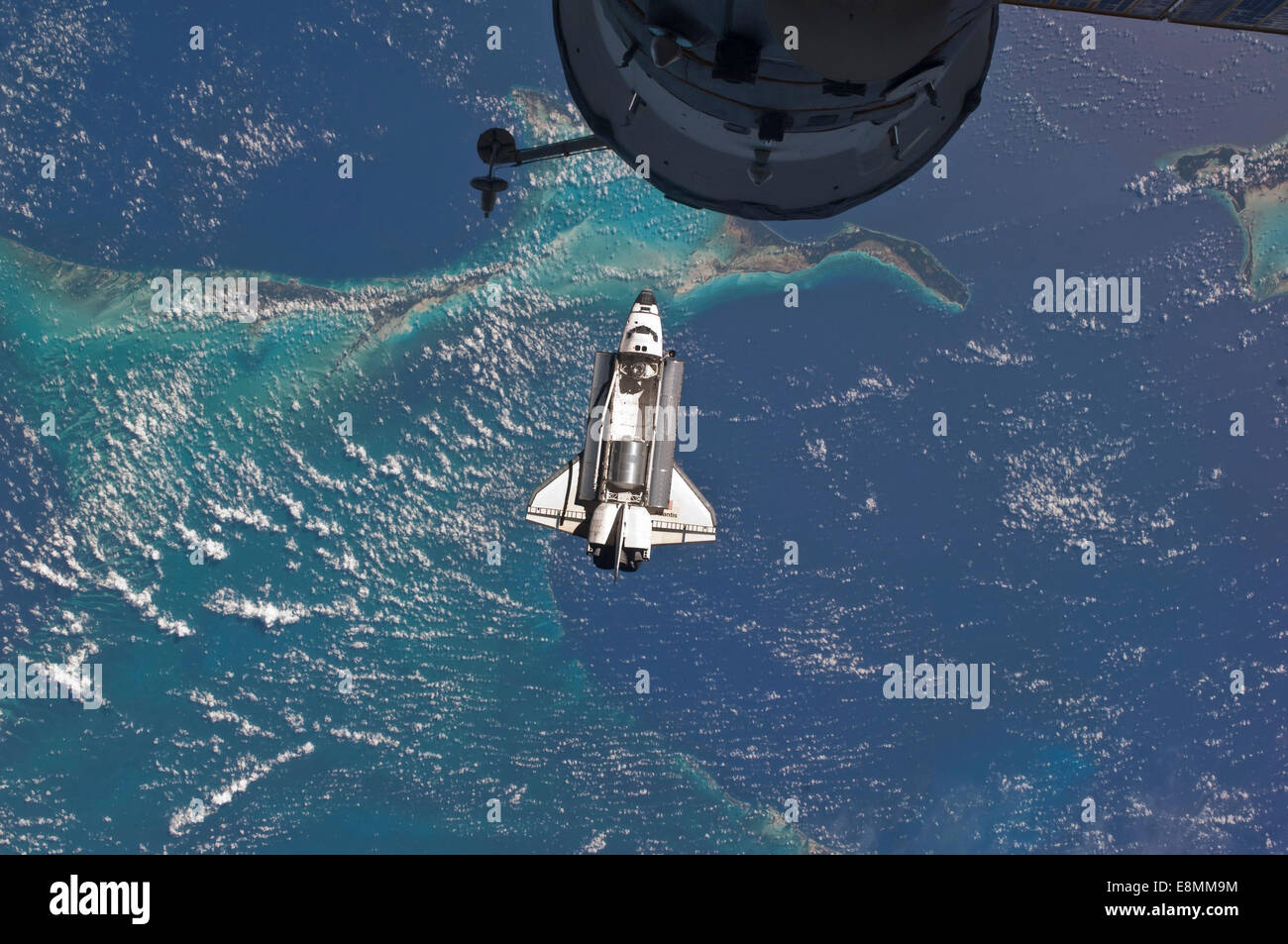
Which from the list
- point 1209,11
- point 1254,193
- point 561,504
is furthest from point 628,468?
point 1254,193

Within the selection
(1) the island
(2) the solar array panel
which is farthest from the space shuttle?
(1) the island

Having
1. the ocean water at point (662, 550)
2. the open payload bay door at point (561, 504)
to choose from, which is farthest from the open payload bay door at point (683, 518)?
the ocean water at point (662, 550)

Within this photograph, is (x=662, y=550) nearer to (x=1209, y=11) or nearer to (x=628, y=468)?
(x=628, y=468)

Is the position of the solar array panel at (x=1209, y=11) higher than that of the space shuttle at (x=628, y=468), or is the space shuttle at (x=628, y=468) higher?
the solar array panel at (x=1209, y=11)

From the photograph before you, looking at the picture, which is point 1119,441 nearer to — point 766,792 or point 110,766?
point 766,792

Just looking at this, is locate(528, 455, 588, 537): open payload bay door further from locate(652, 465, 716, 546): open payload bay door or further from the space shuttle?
locate(652, 465, 716, 546): open payload bay door

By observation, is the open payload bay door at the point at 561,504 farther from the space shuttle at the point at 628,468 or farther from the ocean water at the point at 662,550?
the ocean water at the point at 662,550
